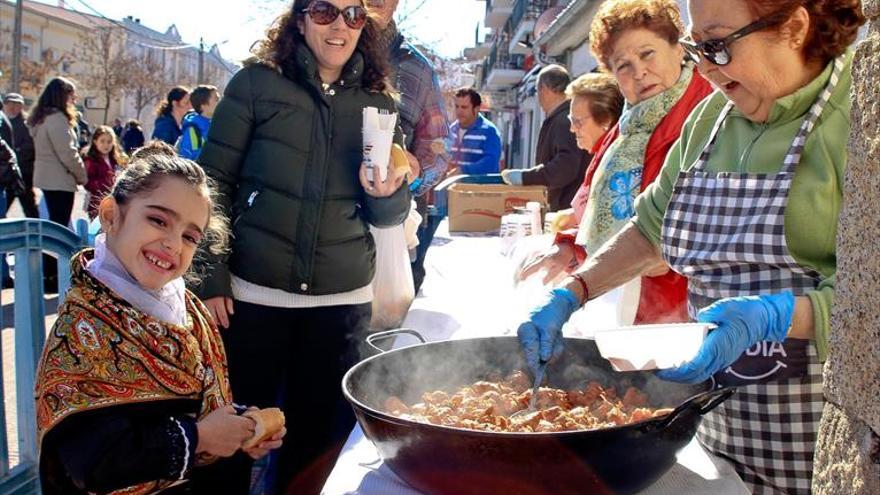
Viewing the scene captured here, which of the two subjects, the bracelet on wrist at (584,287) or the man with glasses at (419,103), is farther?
the man with glasses at (419,103)

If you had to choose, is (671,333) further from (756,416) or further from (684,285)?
(684,285)

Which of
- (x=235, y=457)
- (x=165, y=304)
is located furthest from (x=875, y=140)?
(x=235, y=457)

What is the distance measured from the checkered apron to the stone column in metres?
0.78

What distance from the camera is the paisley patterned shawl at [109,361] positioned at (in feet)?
5.82

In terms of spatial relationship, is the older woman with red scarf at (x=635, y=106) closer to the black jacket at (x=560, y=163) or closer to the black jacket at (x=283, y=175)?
the black jacket at (x=283, y=175)

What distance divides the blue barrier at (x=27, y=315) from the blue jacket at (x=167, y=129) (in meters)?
5.57

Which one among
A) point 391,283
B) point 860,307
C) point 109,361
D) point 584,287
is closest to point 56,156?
point 391,283

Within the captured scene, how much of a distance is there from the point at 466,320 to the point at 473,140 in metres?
4.46

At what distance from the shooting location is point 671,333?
141 cm

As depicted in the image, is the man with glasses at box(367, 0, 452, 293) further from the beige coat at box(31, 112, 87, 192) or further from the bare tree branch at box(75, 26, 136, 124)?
the bare tree branch at box(75, 26, 136, 124)

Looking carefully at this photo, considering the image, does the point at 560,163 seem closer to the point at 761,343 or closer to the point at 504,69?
the point at 761,343

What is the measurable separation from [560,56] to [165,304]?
18285mm

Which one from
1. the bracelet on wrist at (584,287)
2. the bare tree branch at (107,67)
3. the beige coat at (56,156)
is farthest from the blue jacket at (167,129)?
the bare tree branch at (107,67)

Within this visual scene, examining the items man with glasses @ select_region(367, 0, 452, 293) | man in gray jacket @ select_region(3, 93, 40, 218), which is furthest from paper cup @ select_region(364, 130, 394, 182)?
man in gray jacket @ select_region(3, 93, 40, 218)
